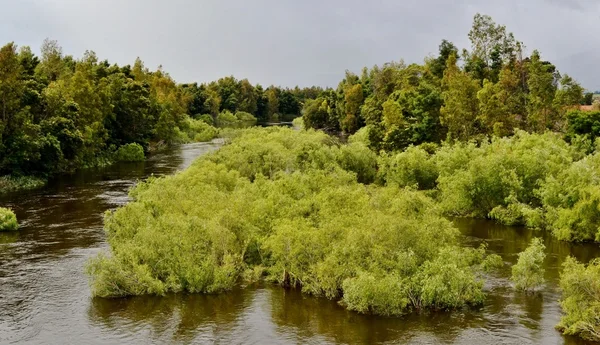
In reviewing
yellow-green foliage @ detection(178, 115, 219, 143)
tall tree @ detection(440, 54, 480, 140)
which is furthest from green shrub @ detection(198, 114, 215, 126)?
tall tree @ detection(440, 54, 480, 140)

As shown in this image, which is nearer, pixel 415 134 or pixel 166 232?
pixel 166 232

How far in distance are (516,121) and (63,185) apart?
54524 millimetres

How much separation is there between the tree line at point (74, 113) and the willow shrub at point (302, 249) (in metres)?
32.2

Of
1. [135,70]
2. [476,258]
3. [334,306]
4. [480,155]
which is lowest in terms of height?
[334,306]

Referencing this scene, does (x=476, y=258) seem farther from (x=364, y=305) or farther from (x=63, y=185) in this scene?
(x=63, y=185)

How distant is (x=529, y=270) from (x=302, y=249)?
11999mm

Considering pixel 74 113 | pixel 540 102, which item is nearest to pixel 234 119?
pixel 74 113

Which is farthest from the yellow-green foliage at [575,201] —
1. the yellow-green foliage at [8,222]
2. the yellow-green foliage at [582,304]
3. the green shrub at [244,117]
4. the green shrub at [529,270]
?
the green shrub at [244,117]

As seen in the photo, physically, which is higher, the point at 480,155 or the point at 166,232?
the point at 480,155

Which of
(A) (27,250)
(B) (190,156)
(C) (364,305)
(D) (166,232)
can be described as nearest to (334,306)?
(C) (364,305)

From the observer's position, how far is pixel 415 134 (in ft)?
245

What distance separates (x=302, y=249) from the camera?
30.8 metres

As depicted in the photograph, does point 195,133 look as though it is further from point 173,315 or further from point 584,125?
point 173,315

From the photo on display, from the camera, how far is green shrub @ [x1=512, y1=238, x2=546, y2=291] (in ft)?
100.0
